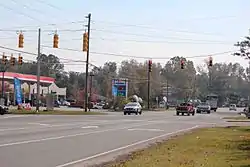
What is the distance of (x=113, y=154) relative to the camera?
1834 centimetres

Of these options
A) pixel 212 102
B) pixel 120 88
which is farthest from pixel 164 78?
pixel 120 88

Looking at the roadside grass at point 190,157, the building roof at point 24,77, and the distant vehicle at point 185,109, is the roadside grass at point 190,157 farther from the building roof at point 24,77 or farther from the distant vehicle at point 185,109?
the building roof at point 24,77

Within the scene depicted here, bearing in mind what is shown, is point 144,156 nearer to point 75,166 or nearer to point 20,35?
point 75,166

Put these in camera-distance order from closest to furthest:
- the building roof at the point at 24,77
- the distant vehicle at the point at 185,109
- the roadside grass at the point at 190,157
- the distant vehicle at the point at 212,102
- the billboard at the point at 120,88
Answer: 1. the roadside grass at the point at 190,157
2. the distant vehicle at the point at 185,109
3. the billboard at the point at 120,88
4. the distant vehicle at the point at 212,102
5. the building roof at the point at 24,77

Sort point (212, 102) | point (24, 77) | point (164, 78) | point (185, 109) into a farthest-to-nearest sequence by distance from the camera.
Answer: point (164, 78)
point (24, 77)
point (212, 102)
point (185, 109)

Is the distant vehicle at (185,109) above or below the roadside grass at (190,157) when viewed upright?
above

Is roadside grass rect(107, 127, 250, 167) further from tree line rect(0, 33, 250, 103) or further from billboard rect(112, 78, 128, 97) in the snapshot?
tree line rect(0, 33, 250, 103)

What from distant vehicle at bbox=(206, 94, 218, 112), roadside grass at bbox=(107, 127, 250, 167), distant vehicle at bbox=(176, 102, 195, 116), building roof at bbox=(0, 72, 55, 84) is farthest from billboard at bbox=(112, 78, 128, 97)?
roadside grass at bbox=(107, 127, 250, 167)

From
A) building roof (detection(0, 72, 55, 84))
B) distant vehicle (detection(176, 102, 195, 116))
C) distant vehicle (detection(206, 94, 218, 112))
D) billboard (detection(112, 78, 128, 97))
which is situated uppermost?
building roof (detection(0, 72, 55, 84))

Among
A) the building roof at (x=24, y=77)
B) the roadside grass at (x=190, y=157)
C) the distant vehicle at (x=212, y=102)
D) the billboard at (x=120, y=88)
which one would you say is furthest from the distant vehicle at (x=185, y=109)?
the building roof at (x=24, y=77)

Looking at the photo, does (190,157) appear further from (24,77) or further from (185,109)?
(24,77)

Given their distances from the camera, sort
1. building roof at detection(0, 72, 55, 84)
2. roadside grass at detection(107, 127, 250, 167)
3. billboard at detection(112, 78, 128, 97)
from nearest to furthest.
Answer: roadside grass at detection(107, 127, 250, 167) → billboard at detection(112, 78, 128, 97) → building roof at detection(0, 72, 55, 84)

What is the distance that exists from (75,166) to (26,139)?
881cm

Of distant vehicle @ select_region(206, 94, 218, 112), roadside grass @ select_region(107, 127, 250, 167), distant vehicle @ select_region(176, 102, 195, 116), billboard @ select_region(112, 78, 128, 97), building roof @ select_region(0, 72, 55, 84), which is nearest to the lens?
roadside grass @ select_region(107, 127, 250, 167)
